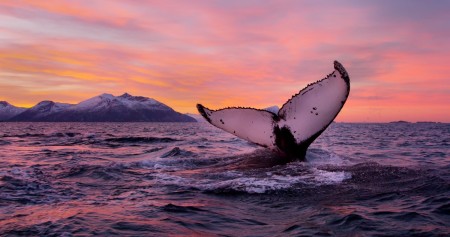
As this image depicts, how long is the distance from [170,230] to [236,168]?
4363 mm

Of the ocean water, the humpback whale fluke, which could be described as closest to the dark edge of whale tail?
the humpback whale fluke

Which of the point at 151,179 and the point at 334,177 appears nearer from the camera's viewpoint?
the point at 334,177

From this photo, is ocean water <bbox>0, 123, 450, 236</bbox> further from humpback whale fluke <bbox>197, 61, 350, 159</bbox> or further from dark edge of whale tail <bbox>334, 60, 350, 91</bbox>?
dark edge of whale tail <bbox>334, 60, 350, 91</bbox>

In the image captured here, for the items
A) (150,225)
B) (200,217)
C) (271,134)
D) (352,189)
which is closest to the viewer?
(150,225)

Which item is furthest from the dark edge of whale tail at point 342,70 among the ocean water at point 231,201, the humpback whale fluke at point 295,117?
the ocean water at point 231,201

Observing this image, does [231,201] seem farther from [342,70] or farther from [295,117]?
[342,70]

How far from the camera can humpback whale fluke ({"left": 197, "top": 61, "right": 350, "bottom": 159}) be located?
6332mm

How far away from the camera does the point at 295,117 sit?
6.93 metres

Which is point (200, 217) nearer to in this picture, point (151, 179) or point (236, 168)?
point (151, 179)

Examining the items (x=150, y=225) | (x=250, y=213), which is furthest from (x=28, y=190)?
(x=250, y=213)

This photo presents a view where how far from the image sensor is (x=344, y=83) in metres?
6.16

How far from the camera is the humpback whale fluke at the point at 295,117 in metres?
6.33

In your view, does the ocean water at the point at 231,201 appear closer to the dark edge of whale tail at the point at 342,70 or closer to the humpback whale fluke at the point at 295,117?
the humpback whale fluke at the point at 295,117

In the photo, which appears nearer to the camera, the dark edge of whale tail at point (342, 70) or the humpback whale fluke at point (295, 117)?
the dark edge of whale tail at point (342, 70)
